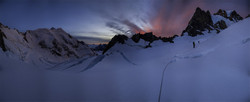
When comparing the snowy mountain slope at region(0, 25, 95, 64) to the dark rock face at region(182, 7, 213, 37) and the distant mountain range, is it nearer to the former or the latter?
the distant mountain range

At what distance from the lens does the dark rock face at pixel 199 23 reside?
88.4 meters

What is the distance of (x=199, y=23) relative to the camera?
92.4 meters

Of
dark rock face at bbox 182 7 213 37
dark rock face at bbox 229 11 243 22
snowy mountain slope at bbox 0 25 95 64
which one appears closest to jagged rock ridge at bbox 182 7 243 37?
dark rock face at bbox 182 7 213 37

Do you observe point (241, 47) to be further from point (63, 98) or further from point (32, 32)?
point (32, 32)

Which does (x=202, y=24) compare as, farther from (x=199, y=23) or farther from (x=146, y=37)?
(x=146, y=37)

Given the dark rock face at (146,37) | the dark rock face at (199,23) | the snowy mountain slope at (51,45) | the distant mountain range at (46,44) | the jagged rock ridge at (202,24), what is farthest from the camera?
the jagged rock ridge at (202,24)

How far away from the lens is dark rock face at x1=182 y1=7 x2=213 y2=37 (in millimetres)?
88438

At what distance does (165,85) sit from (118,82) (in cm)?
233

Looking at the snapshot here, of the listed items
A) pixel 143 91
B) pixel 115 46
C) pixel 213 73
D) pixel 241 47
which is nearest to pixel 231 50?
pixel 241 47

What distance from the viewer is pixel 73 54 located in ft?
177

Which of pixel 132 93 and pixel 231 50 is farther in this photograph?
pixel 231 50

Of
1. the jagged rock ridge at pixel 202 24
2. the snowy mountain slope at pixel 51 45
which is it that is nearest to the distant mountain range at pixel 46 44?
the snowy mountain slope at pixel 51 45

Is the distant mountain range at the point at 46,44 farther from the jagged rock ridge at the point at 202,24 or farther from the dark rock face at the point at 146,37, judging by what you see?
the jagged rock ridge at the point at 202,24

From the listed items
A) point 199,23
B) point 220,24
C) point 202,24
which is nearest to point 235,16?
point 220,24
